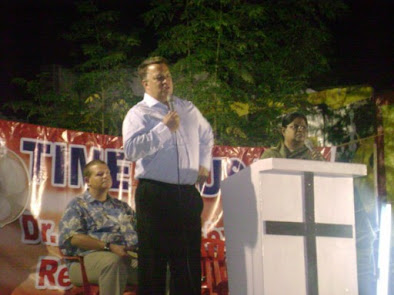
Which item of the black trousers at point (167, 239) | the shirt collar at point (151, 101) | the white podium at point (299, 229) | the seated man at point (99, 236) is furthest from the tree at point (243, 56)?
the white podium at point (299, 229)

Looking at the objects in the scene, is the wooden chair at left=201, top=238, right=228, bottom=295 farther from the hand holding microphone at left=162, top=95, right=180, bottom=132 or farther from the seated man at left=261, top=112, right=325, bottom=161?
the hand holding microphone at left=162, top=95, right=180, bottom=132

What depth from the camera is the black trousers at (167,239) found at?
3.39 meters

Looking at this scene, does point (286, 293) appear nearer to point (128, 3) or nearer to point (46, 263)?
point (46, 263)

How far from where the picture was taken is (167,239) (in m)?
3.42

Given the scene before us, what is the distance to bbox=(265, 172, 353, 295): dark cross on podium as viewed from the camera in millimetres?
2822

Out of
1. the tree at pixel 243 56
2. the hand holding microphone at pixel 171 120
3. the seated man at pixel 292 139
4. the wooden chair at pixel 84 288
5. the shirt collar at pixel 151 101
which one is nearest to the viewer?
the hand holding microphone at pixel 171 120

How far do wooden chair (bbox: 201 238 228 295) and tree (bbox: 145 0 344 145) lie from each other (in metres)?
1.28

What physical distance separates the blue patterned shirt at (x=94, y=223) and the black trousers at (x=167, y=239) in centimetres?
73

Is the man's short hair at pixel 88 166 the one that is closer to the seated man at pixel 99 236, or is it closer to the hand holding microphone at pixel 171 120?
the seated man at pixel 99 236

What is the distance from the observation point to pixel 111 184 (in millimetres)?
4449

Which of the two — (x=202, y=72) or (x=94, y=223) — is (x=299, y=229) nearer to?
(x=94, y=223)

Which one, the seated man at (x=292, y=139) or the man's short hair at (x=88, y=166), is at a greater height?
the seated man at (x=292, y=139)

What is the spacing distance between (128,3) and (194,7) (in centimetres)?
128

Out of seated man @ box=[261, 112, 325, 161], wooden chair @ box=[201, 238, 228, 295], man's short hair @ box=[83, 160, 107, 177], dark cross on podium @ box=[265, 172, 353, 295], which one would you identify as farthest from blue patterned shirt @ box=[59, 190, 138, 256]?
dark cross on podium @ box=[265, 172, 353, 295]
